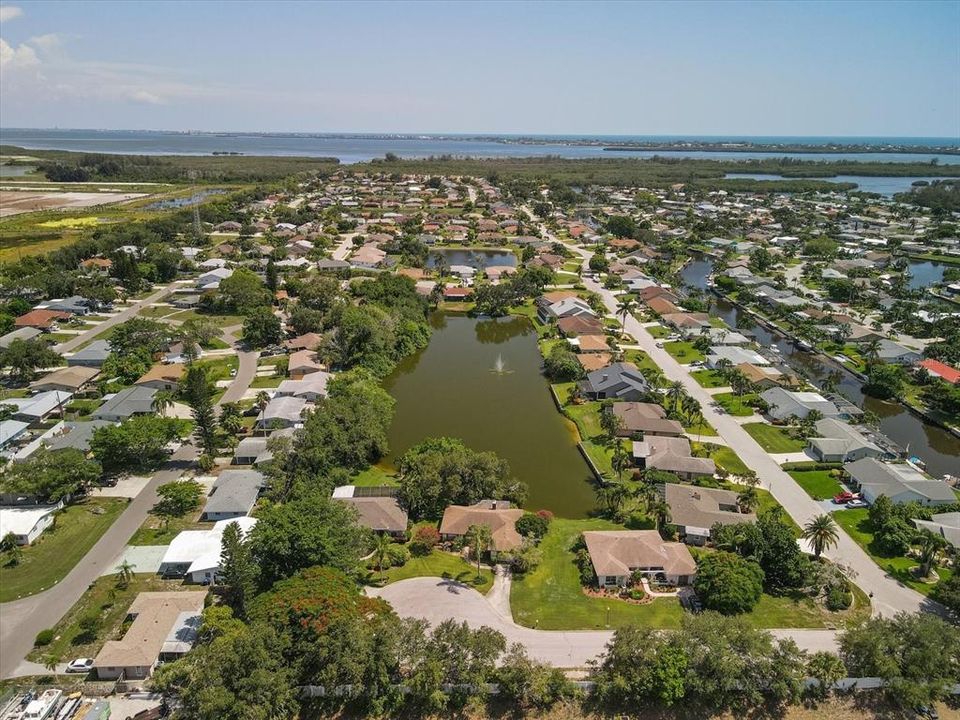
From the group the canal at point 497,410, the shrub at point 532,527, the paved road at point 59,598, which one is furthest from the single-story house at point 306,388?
the shrub at point 532,527

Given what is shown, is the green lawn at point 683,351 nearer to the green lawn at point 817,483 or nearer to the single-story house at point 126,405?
the green lawn at point 817,483

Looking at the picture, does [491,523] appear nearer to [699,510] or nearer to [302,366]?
[699,510]

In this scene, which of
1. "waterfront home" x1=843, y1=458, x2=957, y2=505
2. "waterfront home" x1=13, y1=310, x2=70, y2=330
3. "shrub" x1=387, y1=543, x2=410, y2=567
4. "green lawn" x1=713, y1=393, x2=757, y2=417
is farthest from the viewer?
"waterfront home" x1=13, y1=310, x2=70, y2=330

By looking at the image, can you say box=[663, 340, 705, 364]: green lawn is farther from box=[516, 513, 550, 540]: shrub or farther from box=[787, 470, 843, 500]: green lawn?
box=[516, 513, 550, 540]: shrub

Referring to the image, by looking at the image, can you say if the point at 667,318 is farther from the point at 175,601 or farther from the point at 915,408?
the point at 175,601

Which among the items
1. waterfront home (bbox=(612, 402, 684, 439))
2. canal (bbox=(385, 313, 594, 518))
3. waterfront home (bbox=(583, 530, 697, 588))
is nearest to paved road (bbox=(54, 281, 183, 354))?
canal (bbox=(385, 313, 594, 518))


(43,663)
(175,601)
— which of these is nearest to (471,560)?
(175,601)

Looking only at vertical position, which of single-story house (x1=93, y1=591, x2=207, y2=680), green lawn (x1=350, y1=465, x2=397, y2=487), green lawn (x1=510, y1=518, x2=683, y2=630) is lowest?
green lawn (x1=510, y1=518, x2=683, y2=630)
